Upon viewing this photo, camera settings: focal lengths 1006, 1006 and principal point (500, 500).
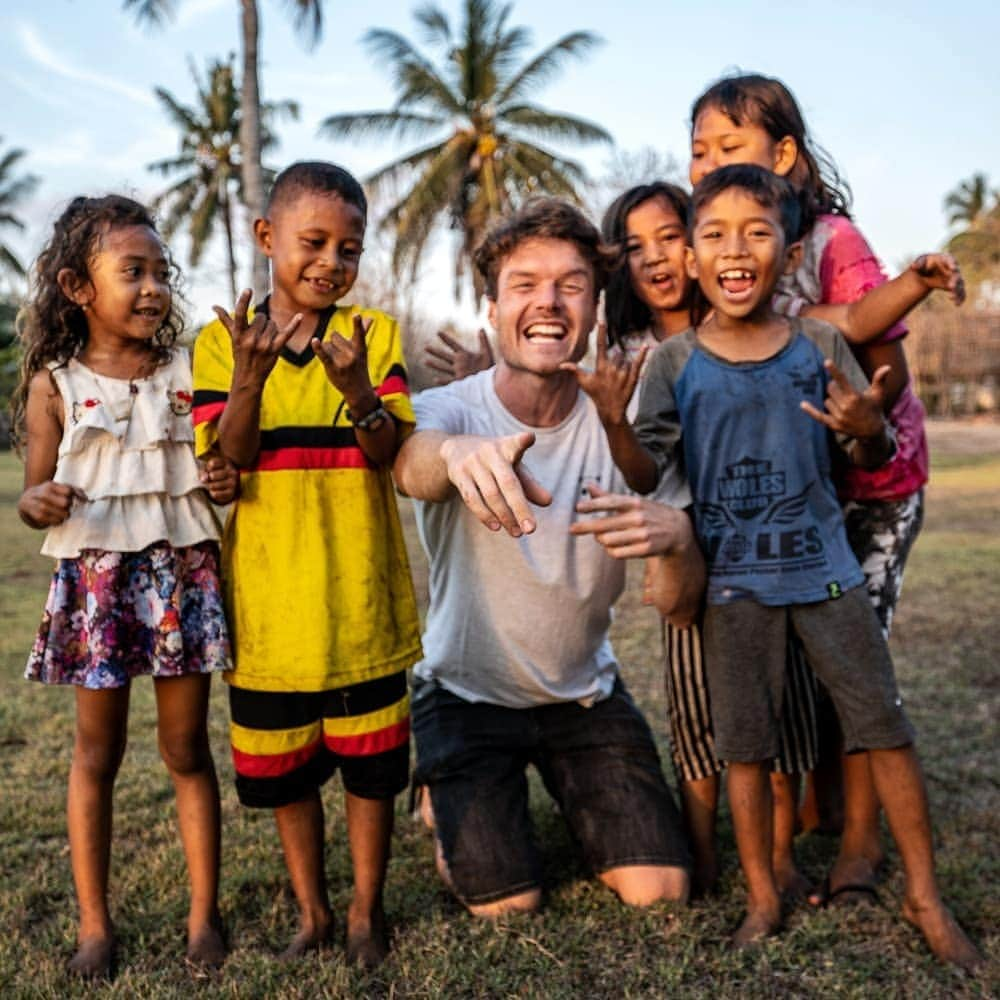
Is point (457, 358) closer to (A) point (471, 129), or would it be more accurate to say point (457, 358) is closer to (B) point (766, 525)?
(B) point (766, 525)

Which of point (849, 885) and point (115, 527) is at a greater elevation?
point (115, 527)

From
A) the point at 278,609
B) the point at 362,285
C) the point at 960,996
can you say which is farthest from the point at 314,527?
the point at 362,285

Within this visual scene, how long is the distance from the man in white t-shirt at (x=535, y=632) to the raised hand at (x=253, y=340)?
0.52m

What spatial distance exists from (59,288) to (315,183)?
702 mm

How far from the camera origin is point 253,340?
2.18 meters

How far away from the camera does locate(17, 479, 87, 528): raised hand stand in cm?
235

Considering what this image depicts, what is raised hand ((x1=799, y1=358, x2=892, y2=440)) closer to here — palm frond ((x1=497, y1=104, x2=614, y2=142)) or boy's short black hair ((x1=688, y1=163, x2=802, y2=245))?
boy's short black hair ((x1=688, y1=163, x2=802, y2=245))

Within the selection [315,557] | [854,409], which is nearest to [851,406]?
[854,409]

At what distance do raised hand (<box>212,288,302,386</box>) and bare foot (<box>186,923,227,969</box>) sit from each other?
1443 millimetres

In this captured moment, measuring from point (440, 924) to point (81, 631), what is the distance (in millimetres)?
1223

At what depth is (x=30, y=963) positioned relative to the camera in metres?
2.47

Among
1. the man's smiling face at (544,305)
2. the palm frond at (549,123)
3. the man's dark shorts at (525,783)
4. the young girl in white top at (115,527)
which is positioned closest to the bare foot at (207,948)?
the young girl in white top at (115,527)

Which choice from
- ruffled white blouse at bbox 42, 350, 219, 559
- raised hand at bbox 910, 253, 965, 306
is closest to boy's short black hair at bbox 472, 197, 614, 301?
raised hand at bbox 910, 253, 965, 306

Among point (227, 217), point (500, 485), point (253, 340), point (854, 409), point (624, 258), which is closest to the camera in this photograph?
point (500, 485)
